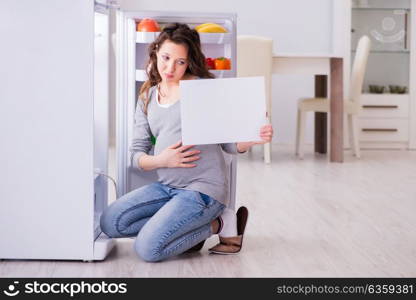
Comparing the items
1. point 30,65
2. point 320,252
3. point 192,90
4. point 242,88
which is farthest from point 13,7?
point 320,252

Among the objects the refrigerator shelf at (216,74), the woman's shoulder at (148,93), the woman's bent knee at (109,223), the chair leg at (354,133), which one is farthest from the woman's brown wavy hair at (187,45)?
the chair leg at (354,133)

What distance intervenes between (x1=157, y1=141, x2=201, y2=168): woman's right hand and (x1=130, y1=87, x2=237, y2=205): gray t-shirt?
2cm

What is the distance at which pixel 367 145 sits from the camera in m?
6.30

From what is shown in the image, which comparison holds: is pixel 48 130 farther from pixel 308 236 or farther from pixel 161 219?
pixel 308 236

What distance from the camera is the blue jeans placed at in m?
2.13

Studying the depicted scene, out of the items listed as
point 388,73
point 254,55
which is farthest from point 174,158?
point 388,73

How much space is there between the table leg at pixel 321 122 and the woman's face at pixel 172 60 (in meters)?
3.72

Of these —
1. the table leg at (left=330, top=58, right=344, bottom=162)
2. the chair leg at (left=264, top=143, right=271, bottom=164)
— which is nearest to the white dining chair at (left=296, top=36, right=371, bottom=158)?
the table leg at (left=330, top=58, right=344, bottom=162)

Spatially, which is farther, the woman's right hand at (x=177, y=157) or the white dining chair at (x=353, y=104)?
the white dining chair at (x=353, y=104)

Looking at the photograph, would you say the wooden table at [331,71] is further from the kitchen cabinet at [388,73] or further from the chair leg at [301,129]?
the kitchen cabinet at [388,73]

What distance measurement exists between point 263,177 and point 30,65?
2.50 metres

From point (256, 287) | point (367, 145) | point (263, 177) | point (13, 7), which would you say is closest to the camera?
point (256, 287)

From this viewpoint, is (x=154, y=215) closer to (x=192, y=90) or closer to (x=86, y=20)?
(x=192, y=90)

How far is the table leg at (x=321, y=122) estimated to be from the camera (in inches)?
230
